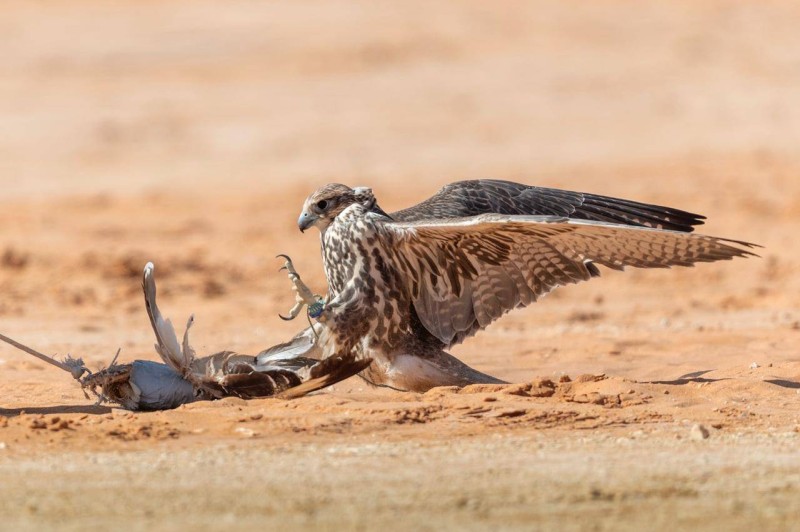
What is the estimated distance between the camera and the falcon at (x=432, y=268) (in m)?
6.28

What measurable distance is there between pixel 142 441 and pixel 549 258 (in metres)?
2.14

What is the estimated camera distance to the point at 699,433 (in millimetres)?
5605

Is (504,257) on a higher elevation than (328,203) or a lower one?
lower

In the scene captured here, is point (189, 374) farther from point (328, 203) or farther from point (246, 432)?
point (328, 203)

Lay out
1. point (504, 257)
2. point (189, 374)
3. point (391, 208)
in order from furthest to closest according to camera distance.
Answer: point (391, 208), point (504, 257), point (189, 374)

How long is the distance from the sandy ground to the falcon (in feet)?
0.86

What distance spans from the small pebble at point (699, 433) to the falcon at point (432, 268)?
0.89 m

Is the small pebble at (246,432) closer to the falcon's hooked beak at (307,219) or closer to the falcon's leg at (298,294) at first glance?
the falcon's leg at (298,294)

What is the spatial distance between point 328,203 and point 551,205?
1.23 meters

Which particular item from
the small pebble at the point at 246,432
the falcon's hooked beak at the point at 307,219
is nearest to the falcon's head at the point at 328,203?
the falcon's hooked beak at the point at 307,219

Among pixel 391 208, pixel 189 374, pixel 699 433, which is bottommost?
pixel 699 433

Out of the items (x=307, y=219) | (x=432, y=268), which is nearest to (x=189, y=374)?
(x=307, y=219)

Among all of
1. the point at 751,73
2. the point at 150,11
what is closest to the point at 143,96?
→ the point at 150,11

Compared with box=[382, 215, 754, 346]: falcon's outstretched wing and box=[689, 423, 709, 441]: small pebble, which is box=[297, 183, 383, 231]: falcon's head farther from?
box=[689, 423, 709, 441]: small pebble
